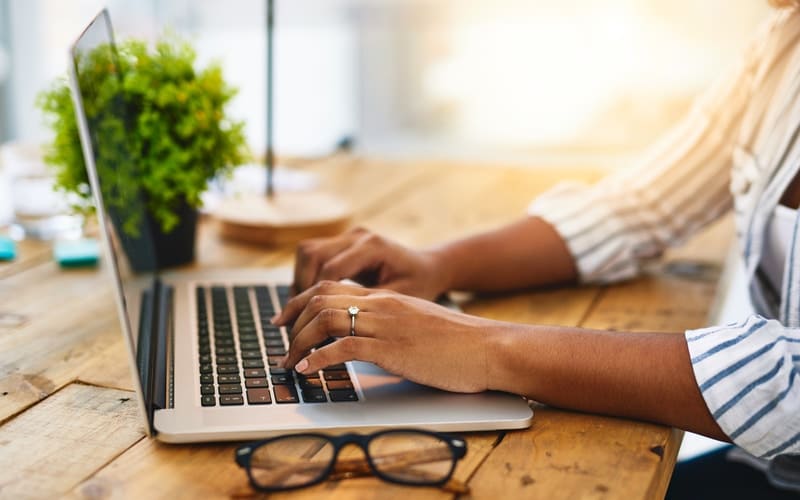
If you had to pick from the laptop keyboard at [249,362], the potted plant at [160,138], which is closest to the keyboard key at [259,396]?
the laptop keyboard at [249,362]

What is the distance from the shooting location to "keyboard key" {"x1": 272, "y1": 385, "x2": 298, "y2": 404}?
78 cm

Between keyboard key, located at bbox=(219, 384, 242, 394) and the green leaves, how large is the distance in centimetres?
36

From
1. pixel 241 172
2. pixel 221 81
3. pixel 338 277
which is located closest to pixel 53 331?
pixel 338 277

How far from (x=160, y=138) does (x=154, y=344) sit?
1.17 feet

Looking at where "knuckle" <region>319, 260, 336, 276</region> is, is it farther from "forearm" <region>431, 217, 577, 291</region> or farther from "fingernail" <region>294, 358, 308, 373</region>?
"fingernail" <region>294, 358, 308, 373</region>

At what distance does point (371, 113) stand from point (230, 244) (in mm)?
2046

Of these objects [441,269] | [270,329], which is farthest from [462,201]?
[270,329]

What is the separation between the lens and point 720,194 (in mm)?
1293

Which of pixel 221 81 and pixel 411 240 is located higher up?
pixel 221 81

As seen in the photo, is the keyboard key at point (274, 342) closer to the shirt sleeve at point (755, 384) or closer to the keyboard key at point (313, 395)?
the keyboard key at point (313, 395)

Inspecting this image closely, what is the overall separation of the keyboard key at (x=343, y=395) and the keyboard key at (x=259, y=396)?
0.05 metres

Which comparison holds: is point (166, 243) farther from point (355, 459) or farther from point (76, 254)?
point (355, 459)

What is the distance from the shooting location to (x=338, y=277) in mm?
1049

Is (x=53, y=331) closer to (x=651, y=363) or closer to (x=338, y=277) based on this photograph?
(x=338, y=277)
